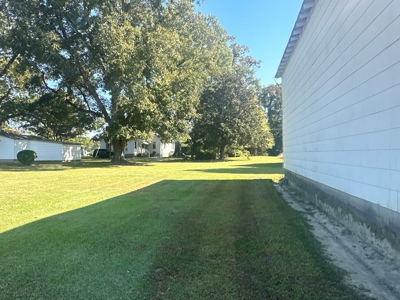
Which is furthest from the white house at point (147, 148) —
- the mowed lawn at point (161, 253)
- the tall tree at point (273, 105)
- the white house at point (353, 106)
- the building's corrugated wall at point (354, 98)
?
the building's corrugated wall at point (354, 98)

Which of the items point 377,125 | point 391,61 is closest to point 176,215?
point 377,125

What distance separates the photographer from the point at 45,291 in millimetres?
2764

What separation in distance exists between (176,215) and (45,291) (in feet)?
10.8

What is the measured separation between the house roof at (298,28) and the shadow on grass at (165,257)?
15.0 ft

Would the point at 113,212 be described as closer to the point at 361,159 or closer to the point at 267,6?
the point at 361,159

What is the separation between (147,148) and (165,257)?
153 ft

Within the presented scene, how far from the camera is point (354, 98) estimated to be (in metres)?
4.52

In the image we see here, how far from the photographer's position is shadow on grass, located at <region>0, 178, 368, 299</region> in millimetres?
2830

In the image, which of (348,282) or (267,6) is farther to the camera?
(267,6)

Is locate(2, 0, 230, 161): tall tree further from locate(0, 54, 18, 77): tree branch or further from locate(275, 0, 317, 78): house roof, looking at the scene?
locate(275, 0, 317, 78): house roof

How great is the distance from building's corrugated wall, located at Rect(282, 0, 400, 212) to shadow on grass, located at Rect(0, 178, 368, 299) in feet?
3.67

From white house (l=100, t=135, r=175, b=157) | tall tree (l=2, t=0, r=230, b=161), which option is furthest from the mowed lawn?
white house (l=100, t=135, r=175, b=157)

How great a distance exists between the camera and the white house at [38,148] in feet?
87.2

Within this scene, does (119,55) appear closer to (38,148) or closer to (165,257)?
(38,148)
